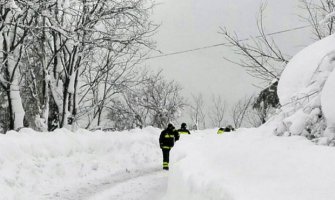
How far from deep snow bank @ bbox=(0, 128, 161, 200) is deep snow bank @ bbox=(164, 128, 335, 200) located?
4.82 meters

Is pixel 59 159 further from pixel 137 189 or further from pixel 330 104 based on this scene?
pixel 330 104

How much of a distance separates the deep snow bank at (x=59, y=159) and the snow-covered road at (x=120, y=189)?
0.47 meters

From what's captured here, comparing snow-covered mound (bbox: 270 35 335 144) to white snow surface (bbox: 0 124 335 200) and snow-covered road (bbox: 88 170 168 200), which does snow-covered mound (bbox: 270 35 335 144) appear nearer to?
white snow surface (bbox: 0 124 335 200)

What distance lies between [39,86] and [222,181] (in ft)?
69.6

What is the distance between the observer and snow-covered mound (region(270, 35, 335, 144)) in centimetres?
623

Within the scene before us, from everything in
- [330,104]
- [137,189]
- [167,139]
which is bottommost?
[137,189]

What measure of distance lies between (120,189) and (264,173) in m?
6.69

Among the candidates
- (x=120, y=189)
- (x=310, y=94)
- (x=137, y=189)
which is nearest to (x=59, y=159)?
(x=120, y=189)

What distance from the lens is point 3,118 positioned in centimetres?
3794

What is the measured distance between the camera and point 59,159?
1339 centimetres

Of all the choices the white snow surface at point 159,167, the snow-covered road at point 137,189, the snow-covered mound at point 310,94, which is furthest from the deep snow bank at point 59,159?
the snow-covered mound at point 310,94

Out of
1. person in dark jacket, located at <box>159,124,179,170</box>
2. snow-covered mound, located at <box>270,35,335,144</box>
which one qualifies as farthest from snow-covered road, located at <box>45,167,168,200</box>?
snow-covered mound, located at <box>270,35,335,144</box>

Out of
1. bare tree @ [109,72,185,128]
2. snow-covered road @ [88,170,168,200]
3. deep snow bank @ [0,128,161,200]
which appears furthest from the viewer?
bare tree @ [109,72,185,128]

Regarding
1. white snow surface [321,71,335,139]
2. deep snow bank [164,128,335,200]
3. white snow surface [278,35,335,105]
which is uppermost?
white snow surface [278,35,335,105]
